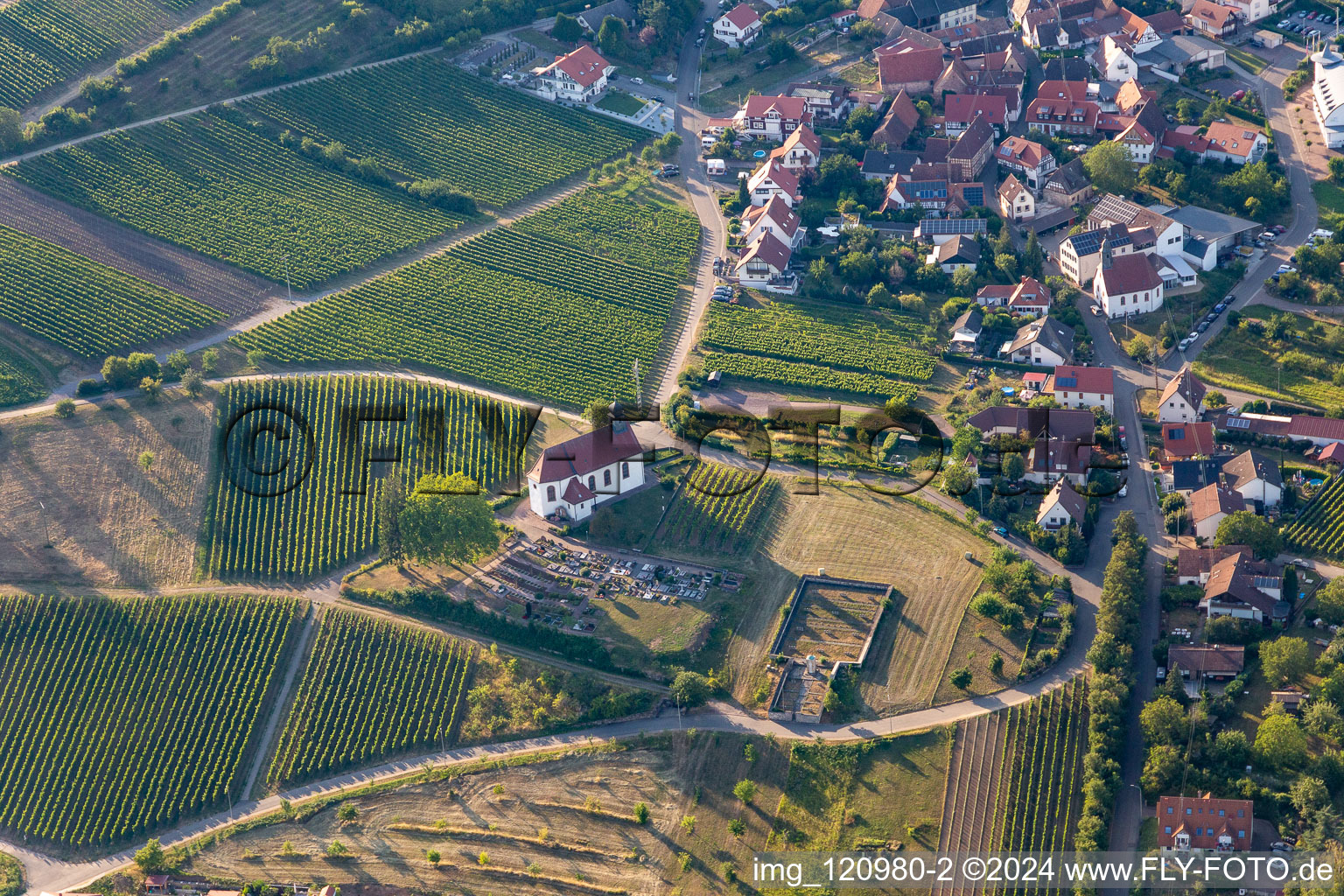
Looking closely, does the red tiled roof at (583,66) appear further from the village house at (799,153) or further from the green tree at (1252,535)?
the green tree at (1252,535)

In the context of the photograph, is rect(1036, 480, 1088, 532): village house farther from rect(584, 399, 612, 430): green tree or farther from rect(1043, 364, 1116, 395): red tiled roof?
rect(584, 399, 612, 430): green tree

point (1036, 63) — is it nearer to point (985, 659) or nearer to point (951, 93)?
point (951, 93)

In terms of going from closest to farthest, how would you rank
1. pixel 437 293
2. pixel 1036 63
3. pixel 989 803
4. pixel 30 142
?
pixel 989 803, pixel 437 293, pixel 30 142, pixel 1036 63

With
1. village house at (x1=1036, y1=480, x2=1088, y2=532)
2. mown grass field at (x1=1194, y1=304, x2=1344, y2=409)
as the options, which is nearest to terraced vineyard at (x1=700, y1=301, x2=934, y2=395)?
village house at (x1=1036, y1=480, x2=1088, y2=532)

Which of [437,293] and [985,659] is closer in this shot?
[985,659]

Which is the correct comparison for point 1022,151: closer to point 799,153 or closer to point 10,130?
point 799,153

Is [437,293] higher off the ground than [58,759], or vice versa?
[437,293]

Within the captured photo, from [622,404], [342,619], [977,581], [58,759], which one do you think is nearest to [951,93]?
[622,404]

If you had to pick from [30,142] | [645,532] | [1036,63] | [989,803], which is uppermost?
[30,142]
